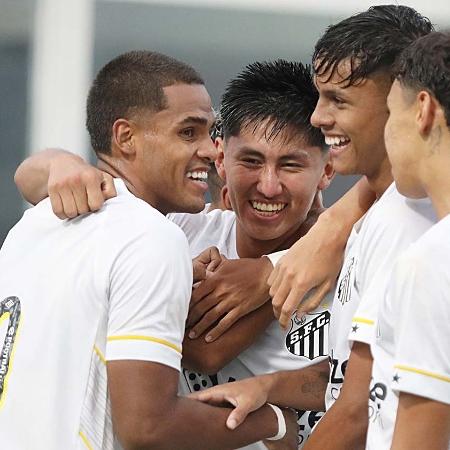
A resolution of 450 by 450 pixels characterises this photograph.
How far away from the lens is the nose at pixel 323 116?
348 centimetres

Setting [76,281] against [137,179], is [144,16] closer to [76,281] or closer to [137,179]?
[137,179]

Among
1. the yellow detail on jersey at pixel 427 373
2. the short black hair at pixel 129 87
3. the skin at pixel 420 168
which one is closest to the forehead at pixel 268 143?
the short black hair at pixel 129 87

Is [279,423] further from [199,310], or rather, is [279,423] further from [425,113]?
[425,113]

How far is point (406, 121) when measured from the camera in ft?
9.30

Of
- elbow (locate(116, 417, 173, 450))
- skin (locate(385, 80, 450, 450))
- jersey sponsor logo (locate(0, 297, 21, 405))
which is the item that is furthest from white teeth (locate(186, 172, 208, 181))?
skin (locate(385, 80, 450, 450))

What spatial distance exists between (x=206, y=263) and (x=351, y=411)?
3.12ft

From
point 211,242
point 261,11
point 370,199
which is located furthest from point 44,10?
point 370,199

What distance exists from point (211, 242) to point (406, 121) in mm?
1565

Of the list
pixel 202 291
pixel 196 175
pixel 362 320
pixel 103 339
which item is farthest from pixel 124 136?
pixel 362 320

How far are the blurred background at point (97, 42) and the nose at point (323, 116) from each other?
16.5 ft

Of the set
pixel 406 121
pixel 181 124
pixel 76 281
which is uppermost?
pixel 406 121

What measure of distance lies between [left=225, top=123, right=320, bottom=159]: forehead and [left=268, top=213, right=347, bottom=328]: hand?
50cm

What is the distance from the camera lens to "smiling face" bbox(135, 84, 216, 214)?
3777 mm

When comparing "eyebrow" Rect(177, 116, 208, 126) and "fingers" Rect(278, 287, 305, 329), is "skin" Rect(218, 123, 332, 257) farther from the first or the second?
"fingers" Rect(278, 287, 305, 329)
